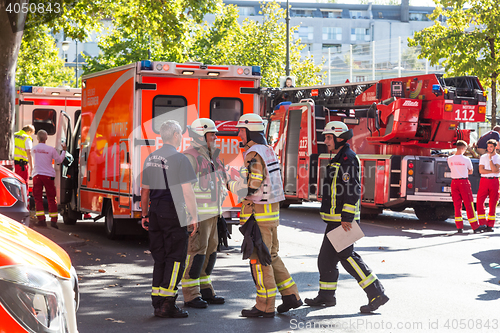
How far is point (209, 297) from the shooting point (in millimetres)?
6477

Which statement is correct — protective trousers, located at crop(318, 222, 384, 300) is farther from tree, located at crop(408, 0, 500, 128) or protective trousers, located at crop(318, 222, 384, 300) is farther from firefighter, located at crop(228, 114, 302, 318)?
tree, located at crop(408, 0, 500, 128)

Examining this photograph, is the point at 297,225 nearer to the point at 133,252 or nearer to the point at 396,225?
the point at 396,225

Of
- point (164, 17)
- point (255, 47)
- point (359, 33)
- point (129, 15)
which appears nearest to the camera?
point (164, 17)

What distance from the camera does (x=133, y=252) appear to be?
31.4 feet

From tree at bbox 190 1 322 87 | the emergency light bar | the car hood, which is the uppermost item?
tree at bbox 190 1 322 87

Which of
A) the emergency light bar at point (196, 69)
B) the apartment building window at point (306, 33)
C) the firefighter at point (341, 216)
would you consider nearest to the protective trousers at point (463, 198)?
the emergency light bar at point (196, 69)

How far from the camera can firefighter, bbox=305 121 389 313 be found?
20.3ft

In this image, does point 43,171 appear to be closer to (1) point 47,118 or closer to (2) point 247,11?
(1) point 47,118

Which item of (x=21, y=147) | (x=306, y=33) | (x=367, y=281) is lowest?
(x=367, y=281)

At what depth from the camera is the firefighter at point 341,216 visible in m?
6.19

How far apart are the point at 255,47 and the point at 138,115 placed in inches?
975

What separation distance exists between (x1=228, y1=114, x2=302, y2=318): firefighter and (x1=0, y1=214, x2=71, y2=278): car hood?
2678 millimetres

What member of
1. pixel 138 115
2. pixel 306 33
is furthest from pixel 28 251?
pixel 306 33

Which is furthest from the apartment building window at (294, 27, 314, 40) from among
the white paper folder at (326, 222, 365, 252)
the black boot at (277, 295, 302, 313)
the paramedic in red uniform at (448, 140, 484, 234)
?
the black boot at (277, 295, 302, 313)
